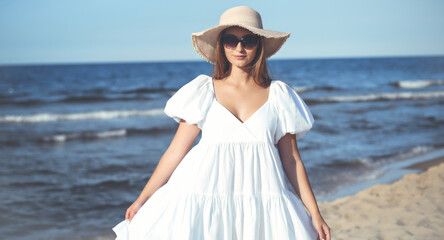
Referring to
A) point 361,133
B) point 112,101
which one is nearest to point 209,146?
point 361,133

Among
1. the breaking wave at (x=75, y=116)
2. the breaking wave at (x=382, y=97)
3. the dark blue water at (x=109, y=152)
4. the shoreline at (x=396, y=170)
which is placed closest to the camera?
the dark blue water at (x=109, y=152)

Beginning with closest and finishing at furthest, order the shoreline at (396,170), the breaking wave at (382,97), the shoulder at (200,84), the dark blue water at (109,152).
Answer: the shoulder at (200,84) < the dark blue water at (109,152) < the shoreline at (396,170) < the breaking wave at (382,97)

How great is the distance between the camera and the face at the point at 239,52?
2258mm

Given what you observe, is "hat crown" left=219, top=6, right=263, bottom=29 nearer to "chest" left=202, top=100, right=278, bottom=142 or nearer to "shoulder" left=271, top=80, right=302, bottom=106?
"shoulder" left=271, top=80, right=302, bottom=106

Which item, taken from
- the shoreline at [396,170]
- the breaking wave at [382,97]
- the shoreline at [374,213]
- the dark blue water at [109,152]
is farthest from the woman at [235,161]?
the breaking wave at [382,97]

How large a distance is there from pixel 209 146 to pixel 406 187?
472 centimetres

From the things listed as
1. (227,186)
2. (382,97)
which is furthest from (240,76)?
(382,97)

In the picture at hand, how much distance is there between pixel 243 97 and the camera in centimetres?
225

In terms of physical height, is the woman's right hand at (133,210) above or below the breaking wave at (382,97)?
above

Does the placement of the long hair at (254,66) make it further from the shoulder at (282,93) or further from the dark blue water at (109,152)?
the dark blue water at (109,152)

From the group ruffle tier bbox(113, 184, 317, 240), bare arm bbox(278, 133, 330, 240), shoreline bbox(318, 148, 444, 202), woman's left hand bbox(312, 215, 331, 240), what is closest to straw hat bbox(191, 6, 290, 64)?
bare arm bbox(278, 133, 330, 240)

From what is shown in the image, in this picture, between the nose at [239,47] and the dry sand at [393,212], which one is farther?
the dry sand at [393,212]

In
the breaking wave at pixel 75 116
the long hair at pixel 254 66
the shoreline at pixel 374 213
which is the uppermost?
the long hair at pixel 254 66

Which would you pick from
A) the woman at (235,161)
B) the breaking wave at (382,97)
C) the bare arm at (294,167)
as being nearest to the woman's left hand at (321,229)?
the woman at (235,161)
